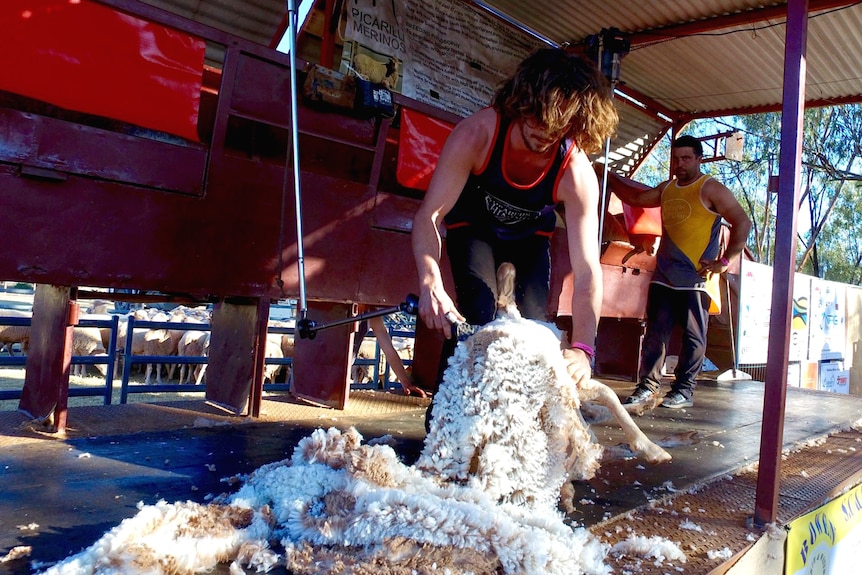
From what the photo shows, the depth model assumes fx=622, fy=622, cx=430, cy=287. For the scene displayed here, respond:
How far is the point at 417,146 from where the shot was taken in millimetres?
4539

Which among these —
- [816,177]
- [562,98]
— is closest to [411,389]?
[562,98]

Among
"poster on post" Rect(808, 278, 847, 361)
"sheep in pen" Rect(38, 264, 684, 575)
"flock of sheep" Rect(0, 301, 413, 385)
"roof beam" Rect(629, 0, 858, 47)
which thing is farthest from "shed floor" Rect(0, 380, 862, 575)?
"poster on post" Rect(808, 278, 847, 361)

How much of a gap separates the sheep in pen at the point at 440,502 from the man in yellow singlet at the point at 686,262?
2902 millimetres

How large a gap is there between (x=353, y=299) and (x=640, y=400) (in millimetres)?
2329

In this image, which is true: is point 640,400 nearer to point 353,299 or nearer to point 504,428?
point 353,299

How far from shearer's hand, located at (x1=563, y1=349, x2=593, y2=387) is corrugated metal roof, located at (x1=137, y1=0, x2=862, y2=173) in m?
4.23

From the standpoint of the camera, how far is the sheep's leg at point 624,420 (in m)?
2.62

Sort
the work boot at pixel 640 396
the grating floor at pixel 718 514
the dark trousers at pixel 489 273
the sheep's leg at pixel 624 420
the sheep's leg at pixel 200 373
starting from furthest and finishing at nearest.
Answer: the sheep's leg at pixel 200 373 < the work boot at pixel 640 396 < the dark trousers at pixel 489 273 < the sheep's leg at pixel 624 420 < the grating floor at pixel 718 514

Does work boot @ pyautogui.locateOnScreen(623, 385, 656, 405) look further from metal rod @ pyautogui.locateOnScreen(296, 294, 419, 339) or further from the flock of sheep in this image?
the flock of sheep

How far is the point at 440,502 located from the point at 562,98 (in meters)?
1.58

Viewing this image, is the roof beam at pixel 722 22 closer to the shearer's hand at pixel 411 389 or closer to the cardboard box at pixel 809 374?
the shearer's hand at pixel 411 389

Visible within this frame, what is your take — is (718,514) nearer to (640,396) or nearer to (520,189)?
(520,189)

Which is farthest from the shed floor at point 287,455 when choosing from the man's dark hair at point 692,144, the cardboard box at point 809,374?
the cardboard box at point 809,374

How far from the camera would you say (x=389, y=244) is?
4.34 m
